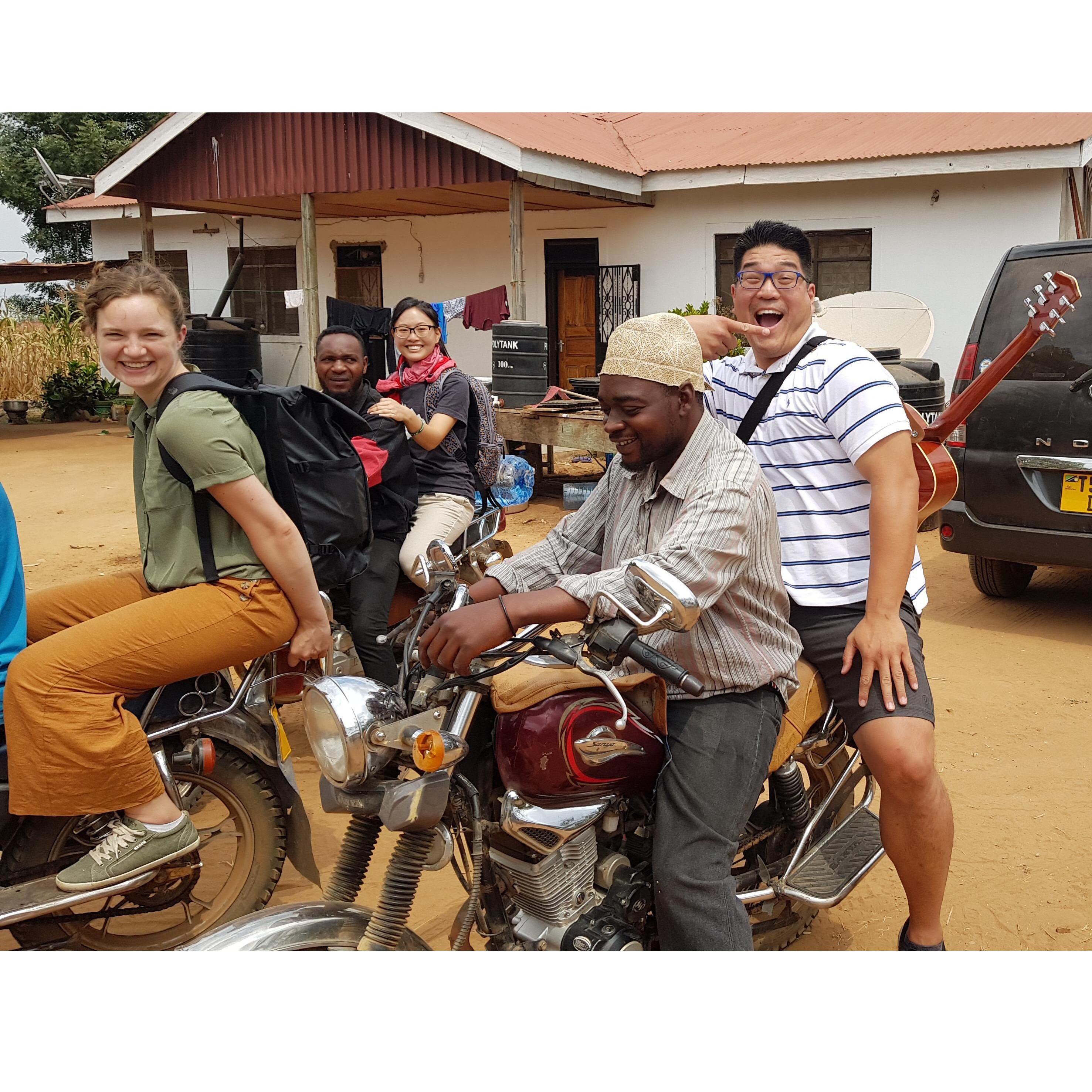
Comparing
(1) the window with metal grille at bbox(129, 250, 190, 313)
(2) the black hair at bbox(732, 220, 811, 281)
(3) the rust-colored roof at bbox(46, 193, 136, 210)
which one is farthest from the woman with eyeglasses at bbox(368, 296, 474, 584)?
(1) the window with metal grille at bbox(129, 250, 190, 313)

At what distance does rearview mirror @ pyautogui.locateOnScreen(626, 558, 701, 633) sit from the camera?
2.07m

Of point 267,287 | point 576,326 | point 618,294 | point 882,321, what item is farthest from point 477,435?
point 267,287

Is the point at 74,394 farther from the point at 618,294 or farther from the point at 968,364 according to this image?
the point at 968,364

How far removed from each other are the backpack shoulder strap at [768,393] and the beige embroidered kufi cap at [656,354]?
2.17ft

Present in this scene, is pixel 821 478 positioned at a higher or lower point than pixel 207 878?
higher

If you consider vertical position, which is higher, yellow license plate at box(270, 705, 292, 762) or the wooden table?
the wooden table

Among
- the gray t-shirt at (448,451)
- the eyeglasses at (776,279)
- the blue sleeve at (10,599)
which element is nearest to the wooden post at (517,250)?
the gray t-shirt at (448,451)

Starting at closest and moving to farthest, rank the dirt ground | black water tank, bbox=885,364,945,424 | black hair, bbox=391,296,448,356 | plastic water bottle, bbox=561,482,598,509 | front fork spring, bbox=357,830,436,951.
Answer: front fork spring, bbox=357,830,436,951, plastic water bottle, bbox=561,482,598,509, the dirt ground, black hair, bbox=391,296,448,356, black water tank, bbox=885,364,945,424

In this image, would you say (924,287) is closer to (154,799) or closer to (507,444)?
(507,444)

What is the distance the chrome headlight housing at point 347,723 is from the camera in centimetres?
217

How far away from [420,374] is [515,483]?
15.8 ft

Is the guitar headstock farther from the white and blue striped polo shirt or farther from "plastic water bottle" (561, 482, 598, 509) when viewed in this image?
"plastic water bottle" (561, 482, 598, 509)

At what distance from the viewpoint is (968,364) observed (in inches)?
262

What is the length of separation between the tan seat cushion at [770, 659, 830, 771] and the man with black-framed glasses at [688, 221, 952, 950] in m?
0.04
